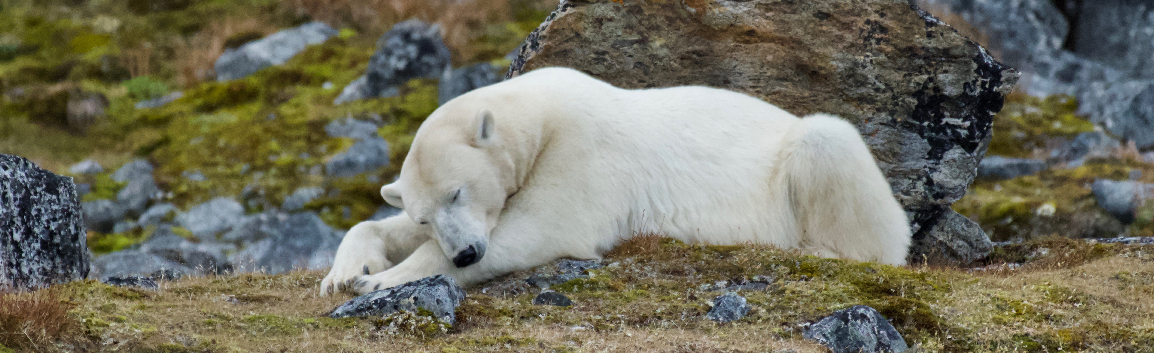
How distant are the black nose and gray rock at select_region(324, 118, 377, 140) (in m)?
10.3

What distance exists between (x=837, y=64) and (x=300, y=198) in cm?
939

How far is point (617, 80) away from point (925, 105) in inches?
134

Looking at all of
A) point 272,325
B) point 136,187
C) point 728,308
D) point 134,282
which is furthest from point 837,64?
point 136,187

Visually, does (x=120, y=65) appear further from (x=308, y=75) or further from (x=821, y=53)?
(x=821, y=53)

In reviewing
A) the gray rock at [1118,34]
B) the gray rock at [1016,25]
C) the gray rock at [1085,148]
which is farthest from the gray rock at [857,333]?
the gray rock at [1118,34]

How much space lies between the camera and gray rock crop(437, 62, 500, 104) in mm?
17000

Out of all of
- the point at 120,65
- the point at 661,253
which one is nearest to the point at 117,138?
the point at 120,65


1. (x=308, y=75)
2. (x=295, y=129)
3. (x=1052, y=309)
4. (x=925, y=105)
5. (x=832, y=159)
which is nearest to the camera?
(x=1052, y=309)

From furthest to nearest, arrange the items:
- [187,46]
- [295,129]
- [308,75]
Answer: [187,46] < [308,75] < [295,129]

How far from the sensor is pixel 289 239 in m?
14.0

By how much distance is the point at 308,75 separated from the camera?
59.7ft

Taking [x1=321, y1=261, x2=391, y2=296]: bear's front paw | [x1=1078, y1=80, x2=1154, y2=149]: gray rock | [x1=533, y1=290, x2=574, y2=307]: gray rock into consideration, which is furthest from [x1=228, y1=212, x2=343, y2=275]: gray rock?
[x1=1078, y1=80, x2=1154, y2=149]: gray rock

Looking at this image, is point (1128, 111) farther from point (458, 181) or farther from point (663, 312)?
point (458, 181)

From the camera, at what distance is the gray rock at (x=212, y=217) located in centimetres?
1405
